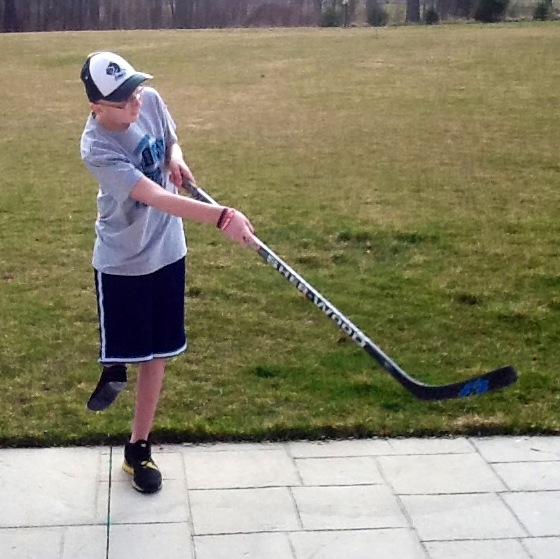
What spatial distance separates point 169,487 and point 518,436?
58.7 inches

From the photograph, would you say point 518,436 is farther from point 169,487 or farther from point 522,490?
point 169,487

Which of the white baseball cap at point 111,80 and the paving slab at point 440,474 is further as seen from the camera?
the paving slab at point 440,474

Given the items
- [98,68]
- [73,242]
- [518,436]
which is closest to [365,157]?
[73,242]

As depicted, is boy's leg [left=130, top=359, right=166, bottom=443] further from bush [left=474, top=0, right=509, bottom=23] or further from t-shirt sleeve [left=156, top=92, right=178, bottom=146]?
bush [left=474, top=0, right=509, bottom=23]

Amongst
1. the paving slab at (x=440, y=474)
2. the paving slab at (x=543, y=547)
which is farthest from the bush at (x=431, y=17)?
the paving slab at (x=543, y=547)

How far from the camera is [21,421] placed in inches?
162

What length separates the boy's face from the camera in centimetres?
320

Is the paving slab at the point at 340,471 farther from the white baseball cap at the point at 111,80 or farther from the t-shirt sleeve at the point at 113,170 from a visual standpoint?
the white baseball cap at the point at 111,80

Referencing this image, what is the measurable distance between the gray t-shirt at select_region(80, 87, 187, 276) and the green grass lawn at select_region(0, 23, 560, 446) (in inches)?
36.8

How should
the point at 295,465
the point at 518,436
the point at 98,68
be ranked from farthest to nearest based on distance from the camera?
the point at 518,436, the point at 295,465, the point at 98,68

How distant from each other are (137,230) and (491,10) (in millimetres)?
32537

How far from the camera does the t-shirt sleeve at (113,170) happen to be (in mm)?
3148

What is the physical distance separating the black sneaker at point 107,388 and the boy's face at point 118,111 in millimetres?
974

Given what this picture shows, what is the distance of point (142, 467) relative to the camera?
3.62m
